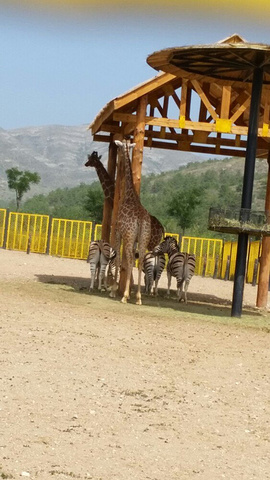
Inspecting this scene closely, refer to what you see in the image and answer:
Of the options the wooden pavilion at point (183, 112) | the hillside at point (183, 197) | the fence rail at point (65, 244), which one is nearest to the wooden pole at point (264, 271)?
the wooden pavilion at point (183, 112)

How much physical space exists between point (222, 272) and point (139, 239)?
1335 cm

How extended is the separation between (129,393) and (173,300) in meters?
10.8

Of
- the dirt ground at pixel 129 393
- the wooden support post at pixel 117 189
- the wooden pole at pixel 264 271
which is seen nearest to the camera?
the dirt ground at pixel 129 393

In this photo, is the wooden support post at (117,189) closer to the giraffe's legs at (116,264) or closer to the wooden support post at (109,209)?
the giraffe's legs at (116,264)

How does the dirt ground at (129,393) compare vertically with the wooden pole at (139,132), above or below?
below

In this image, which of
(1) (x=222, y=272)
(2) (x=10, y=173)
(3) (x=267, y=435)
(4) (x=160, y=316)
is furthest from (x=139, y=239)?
(2) (x=10, y=173)

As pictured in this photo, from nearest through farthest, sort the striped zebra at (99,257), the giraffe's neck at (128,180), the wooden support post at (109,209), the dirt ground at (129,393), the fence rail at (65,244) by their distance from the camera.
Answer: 1. the dirt ground at (129,393)
2. the giraffe's neck at (128,180)
3. the striped zebra at (99,257)
4. the wooden support post at (109,209)
5. the fence rail at (65,244)

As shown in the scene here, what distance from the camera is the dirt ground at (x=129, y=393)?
24.2 ft

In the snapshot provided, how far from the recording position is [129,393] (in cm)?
976

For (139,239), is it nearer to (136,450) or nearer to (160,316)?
(160,316)

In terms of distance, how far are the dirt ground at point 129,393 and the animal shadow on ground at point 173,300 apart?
1.40 metres

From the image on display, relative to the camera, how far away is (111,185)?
23031mm

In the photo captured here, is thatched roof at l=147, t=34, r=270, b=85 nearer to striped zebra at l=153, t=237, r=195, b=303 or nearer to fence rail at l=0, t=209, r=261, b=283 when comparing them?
striped zebra at l=153, t=237, r=195, b=303

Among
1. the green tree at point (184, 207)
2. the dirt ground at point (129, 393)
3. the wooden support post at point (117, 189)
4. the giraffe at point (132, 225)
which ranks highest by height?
the green tree at point (184, 207)
